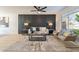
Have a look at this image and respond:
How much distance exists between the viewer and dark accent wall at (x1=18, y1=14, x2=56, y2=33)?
2313 millimetres

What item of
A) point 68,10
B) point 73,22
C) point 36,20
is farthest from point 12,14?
point 73,22

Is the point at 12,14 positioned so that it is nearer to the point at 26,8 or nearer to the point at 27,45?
the point at 26,8

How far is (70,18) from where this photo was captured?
2336 mm

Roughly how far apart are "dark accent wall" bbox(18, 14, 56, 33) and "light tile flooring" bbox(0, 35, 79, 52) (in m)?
0.20

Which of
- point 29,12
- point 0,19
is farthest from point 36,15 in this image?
point 0,19

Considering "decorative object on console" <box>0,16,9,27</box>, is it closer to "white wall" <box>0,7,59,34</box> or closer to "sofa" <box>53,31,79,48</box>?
"white wall" <box>0,7,59,34</box>

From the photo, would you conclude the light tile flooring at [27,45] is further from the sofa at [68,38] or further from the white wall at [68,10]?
the white wall at [68,10]

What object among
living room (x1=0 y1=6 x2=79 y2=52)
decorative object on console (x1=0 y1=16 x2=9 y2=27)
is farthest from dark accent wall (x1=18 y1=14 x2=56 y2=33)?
decorative object on console (x1=0 y1=16 x2=9 y2=27)

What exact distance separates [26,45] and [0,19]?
0.72 m

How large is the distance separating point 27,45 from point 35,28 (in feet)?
1.21

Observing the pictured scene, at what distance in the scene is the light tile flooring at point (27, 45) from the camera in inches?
90.6

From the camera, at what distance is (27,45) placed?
7.60 ft

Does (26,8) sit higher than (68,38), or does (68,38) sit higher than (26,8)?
(26,8)
